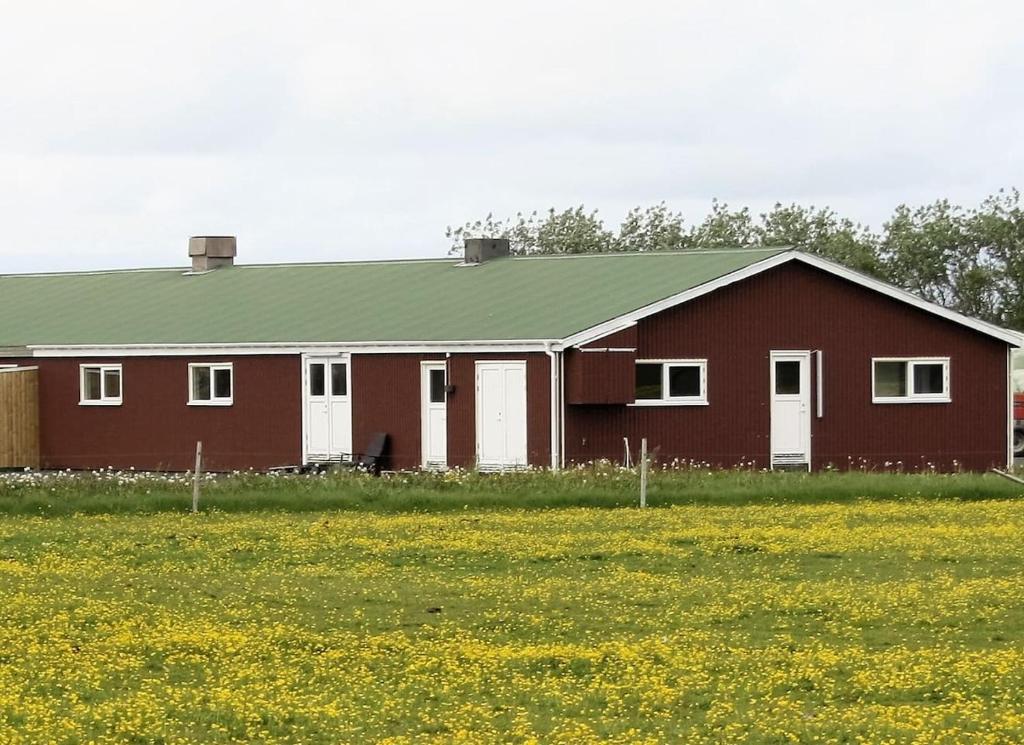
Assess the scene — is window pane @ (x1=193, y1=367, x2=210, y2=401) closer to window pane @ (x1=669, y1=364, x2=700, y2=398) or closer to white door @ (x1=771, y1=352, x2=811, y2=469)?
window pane @ (x1=669, y1=364, x2=700, y2=398)

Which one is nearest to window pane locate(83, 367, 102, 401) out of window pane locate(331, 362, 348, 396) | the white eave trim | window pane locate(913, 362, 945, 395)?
the white eave trim

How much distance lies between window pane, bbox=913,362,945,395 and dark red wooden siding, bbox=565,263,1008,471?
0.27 metres

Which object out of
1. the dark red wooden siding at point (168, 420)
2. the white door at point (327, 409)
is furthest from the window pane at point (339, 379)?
the dark red wooden siding at point (168, 420)

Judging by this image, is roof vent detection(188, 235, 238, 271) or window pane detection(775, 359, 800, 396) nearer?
window pane detection(775, 359, 800, 396)

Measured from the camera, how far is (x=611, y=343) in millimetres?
41562

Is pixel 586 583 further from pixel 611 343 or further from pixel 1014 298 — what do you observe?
pixel 1014 298

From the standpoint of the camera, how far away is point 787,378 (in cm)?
4431

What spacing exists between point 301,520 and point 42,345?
64.6 ft

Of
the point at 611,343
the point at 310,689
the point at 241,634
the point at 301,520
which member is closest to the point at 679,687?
the point at 310,689

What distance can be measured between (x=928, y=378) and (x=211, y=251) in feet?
67.7

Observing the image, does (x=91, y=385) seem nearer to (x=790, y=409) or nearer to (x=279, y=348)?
(x=279, y=348)

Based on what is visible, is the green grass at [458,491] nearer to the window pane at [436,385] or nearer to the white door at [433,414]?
the white door at [433,414]

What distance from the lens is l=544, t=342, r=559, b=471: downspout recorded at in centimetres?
4131

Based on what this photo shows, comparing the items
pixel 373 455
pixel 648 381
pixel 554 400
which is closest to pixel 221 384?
pixel 373 455
